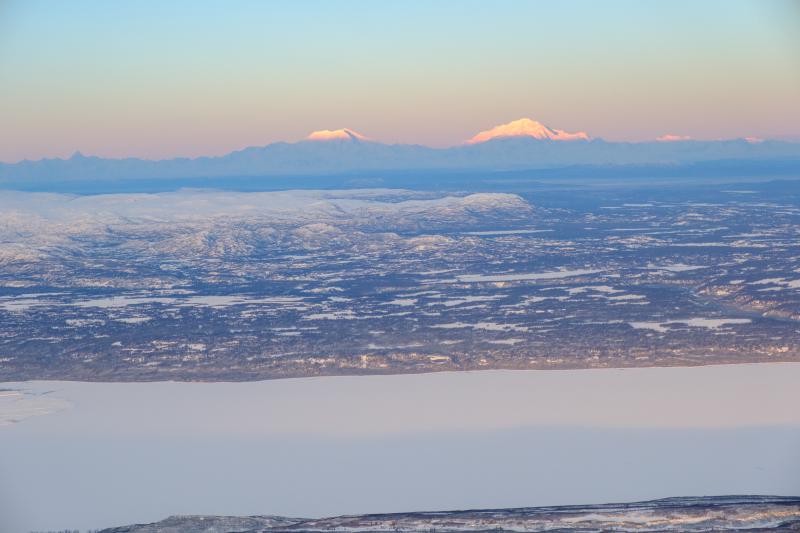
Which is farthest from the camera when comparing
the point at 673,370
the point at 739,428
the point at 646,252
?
the point at 646,252

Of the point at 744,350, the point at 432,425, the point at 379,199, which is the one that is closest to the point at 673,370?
the point at 744,350

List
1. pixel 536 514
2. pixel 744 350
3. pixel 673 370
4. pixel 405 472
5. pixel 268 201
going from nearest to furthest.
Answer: pixel 536 514, pixel 405 472, pixel 673 370, pixel 744 350, pixel 268 201

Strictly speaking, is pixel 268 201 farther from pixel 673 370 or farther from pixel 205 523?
pixel 205 523

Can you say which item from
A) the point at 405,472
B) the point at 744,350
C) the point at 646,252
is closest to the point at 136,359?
the point at 405,472

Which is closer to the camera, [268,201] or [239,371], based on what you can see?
[239,371]

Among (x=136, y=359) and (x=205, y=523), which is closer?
(x=205, y=523)

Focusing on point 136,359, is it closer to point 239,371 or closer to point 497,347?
point 239,371
